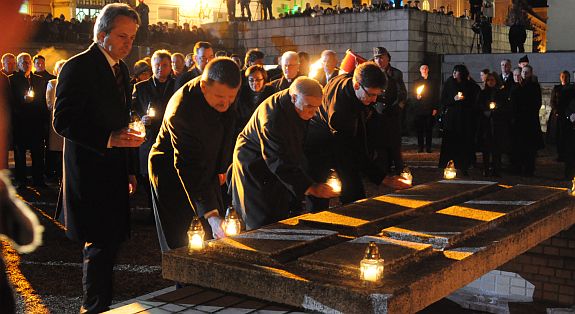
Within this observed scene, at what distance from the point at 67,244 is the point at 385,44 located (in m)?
18.9

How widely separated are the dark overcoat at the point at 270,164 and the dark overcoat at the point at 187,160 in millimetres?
248

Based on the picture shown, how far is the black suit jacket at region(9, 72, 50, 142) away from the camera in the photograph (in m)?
12.9

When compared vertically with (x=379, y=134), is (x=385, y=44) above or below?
above

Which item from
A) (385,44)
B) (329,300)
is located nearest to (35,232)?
(329,300)

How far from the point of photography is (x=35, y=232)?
9.05ft

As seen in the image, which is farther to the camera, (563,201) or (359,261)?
(563,201)

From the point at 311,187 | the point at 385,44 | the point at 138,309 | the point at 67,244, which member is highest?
the point at 385,44

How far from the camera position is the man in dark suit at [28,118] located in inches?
506

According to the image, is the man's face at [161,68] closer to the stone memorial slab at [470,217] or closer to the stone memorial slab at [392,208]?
the stone memorial slab at [392,208]

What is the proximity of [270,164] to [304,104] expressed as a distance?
508 mm

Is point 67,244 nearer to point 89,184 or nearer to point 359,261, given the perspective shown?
point 89,184

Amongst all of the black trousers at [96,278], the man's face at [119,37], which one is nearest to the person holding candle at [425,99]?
the man's face at [119,37]

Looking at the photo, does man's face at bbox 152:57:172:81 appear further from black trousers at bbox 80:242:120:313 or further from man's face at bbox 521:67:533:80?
man's face at bbox 521:67:533:80

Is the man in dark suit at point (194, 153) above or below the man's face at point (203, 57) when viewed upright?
below
